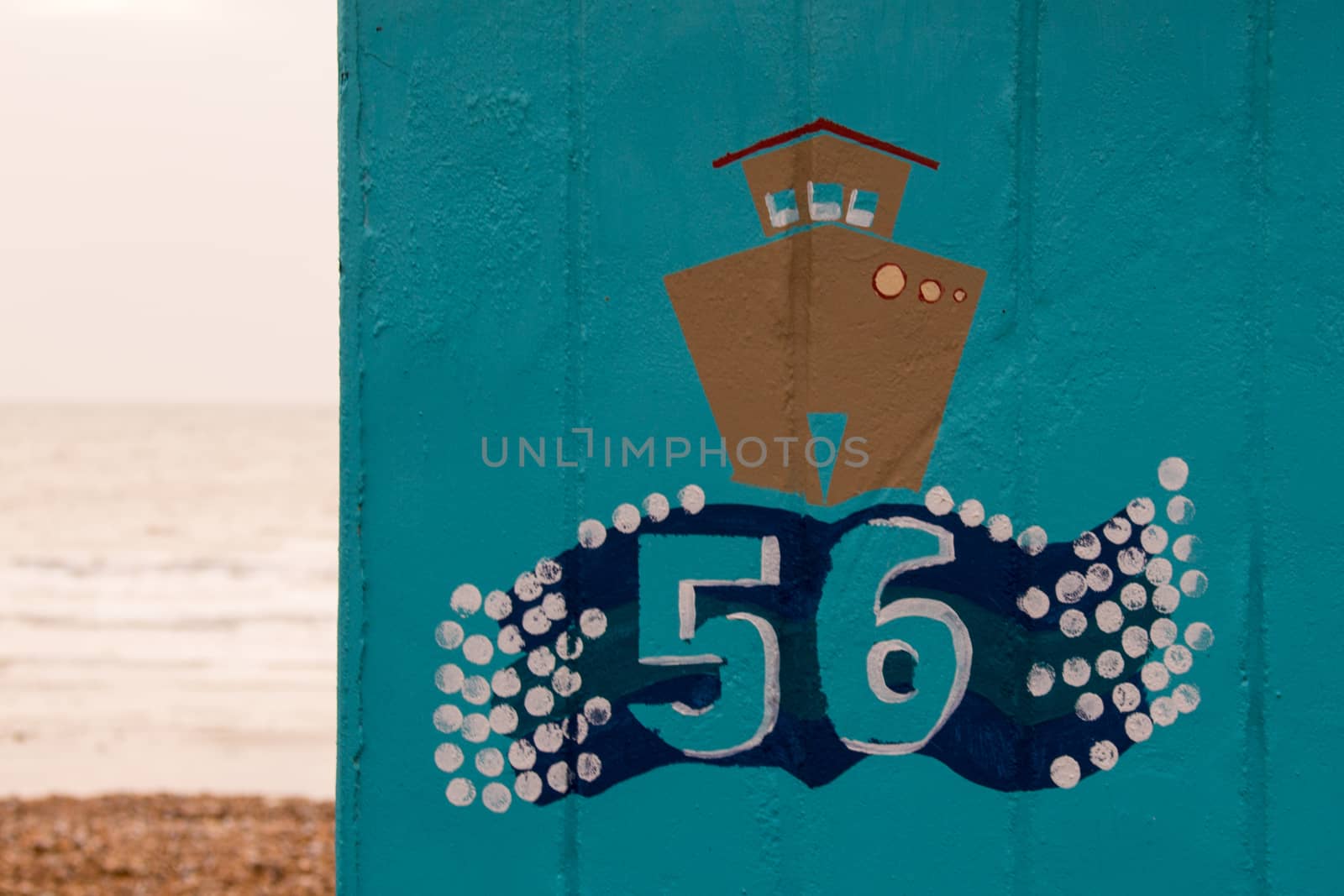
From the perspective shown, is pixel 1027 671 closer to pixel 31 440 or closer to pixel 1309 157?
pixel 1309 157

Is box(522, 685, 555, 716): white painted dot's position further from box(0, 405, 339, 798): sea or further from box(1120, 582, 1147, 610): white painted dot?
box(0, 405, 339, 798): sea

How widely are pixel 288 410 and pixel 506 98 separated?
158 ft

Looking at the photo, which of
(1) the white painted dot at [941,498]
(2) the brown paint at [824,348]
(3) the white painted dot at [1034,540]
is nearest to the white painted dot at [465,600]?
(2) the brown paint at [824,348]

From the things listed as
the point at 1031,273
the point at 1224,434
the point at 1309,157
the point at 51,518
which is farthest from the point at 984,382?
the point at 51,518

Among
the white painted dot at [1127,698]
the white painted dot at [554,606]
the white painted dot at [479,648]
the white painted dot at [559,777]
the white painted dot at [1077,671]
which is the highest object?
the white painted dot at [554,606]

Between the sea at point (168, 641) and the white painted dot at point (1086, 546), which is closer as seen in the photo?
the white painted dot at point (1086, 546)

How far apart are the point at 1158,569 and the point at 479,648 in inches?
34.3

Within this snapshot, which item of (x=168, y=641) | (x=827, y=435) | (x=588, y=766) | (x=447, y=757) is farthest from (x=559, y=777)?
(x=168, y=641)

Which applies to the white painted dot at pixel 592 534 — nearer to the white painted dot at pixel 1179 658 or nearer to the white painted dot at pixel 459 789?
the white painted dot at pixel 459 789

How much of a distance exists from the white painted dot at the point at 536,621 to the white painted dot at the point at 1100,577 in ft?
2.27

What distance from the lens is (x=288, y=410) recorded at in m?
A: 46.0

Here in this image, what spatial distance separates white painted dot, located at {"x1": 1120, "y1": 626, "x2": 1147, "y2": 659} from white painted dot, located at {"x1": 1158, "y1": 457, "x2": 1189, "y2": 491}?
18 centimetres

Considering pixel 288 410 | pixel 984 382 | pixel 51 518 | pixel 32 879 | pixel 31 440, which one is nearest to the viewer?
pixel 984 382

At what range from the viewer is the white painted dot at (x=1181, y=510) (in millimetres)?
1224
